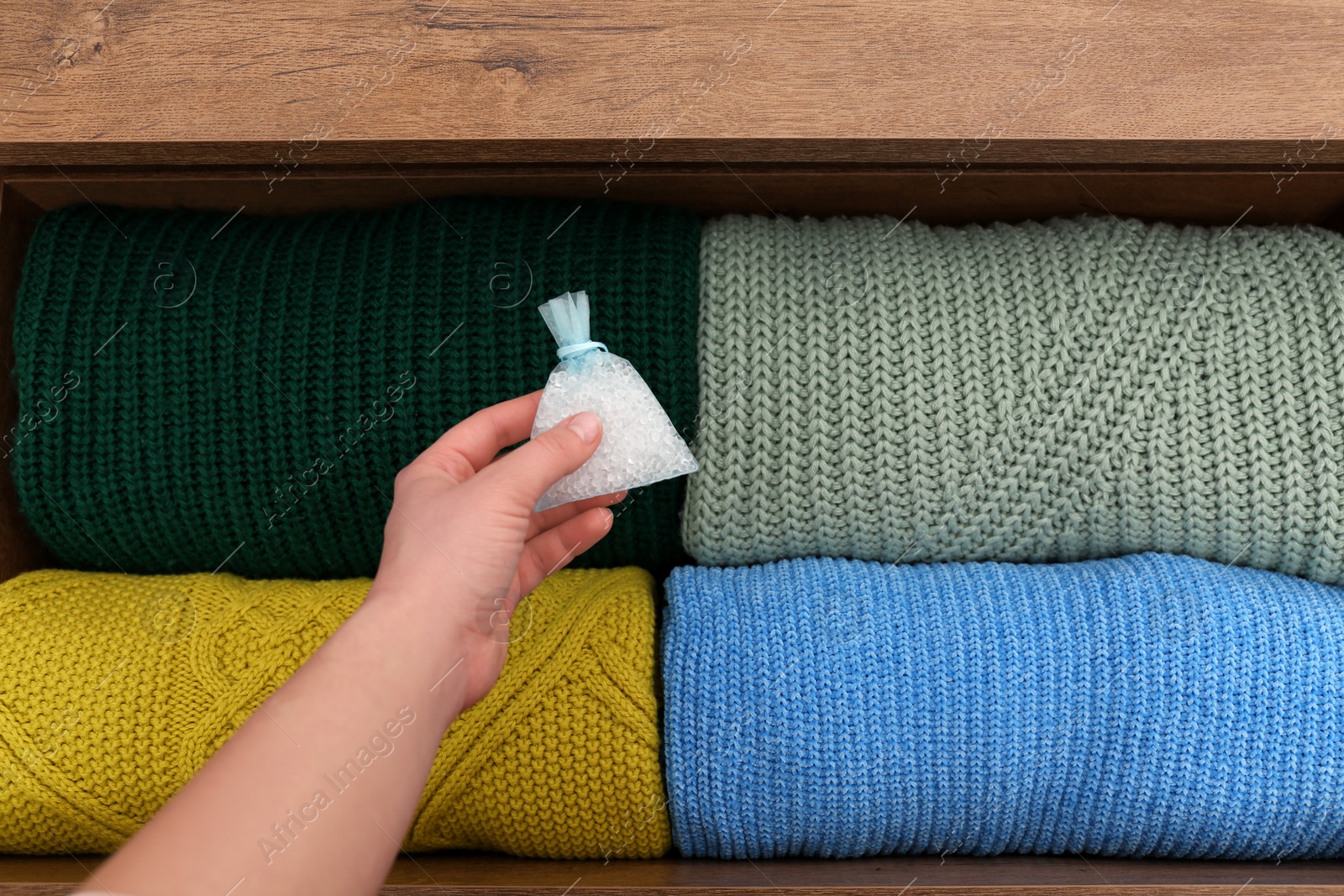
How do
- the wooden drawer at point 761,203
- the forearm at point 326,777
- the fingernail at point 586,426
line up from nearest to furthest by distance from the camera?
the forearm at point 326,777, the fingernail at point 586,426, the wooden drawer at point 761,203

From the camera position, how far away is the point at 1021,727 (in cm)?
60

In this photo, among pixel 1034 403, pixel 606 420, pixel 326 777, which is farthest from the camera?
pixel 1034 403

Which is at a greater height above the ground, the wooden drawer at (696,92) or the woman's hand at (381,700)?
the wooden drawer at (696,92)

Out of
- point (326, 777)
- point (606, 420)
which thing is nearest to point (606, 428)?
point (606, 420)

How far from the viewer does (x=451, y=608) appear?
46 centimetres

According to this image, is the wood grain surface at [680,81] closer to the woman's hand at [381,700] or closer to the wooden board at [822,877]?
the woman's hand at [381,700]

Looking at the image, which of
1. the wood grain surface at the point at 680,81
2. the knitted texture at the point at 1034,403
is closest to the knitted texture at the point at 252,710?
the knitted texture at the point at 1034,403

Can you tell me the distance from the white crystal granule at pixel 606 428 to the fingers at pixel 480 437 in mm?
21

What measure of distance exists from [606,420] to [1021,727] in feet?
1.15

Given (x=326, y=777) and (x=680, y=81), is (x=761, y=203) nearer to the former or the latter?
(x=680, y=81)

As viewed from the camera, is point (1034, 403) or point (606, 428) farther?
point (1034, 403)

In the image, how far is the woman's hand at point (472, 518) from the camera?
0.46m

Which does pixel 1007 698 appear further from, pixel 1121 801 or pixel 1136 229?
pixel 1136 229

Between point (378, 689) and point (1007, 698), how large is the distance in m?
0.41
